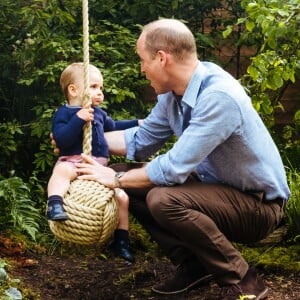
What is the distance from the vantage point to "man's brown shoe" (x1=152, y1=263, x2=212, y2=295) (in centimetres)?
384

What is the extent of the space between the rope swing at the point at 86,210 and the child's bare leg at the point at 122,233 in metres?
0.21

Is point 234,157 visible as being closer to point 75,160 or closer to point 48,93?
point 75,160

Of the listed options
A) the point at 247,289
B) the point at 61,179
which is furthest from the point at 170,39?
the point at 247,289

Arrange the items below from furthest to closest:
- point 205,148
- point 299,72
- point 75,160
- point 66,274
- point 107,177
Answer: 1. point 299,72
2. point 66,274
3. point 75,160
4. point 107,177
5. point 205,148

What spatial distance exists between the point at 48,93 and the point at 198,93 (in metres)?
2.24

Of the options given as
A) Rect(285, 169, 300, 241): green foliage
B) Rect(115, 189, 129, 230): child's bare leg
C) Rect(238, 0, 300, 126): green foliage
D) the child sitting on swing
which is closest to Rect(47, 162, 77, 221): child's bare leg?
the child sitting on swing

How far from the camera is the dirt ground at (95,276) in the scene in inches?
152

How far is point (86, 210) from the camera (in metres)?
3.49

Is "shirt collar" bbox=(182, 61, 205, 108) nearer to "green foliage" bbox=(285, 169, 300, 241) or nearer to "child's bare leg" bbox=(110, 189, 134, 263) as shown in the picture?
"child's bare leg" bbox=(110, 189, 134, 263)

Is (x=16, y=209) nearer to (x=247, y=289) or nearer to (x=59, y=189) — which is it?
(x=59, y=189)

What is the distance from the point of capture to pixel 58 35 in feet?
18.0

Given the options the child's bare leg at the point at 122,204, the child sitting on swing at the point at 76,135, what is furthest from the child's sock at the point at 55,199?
the child's bare leg at the point at 122,204

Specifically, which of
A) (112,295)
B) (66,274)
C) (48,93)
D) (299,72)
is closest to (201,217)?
(112,295)

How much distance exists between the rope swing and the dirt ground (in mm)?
454
